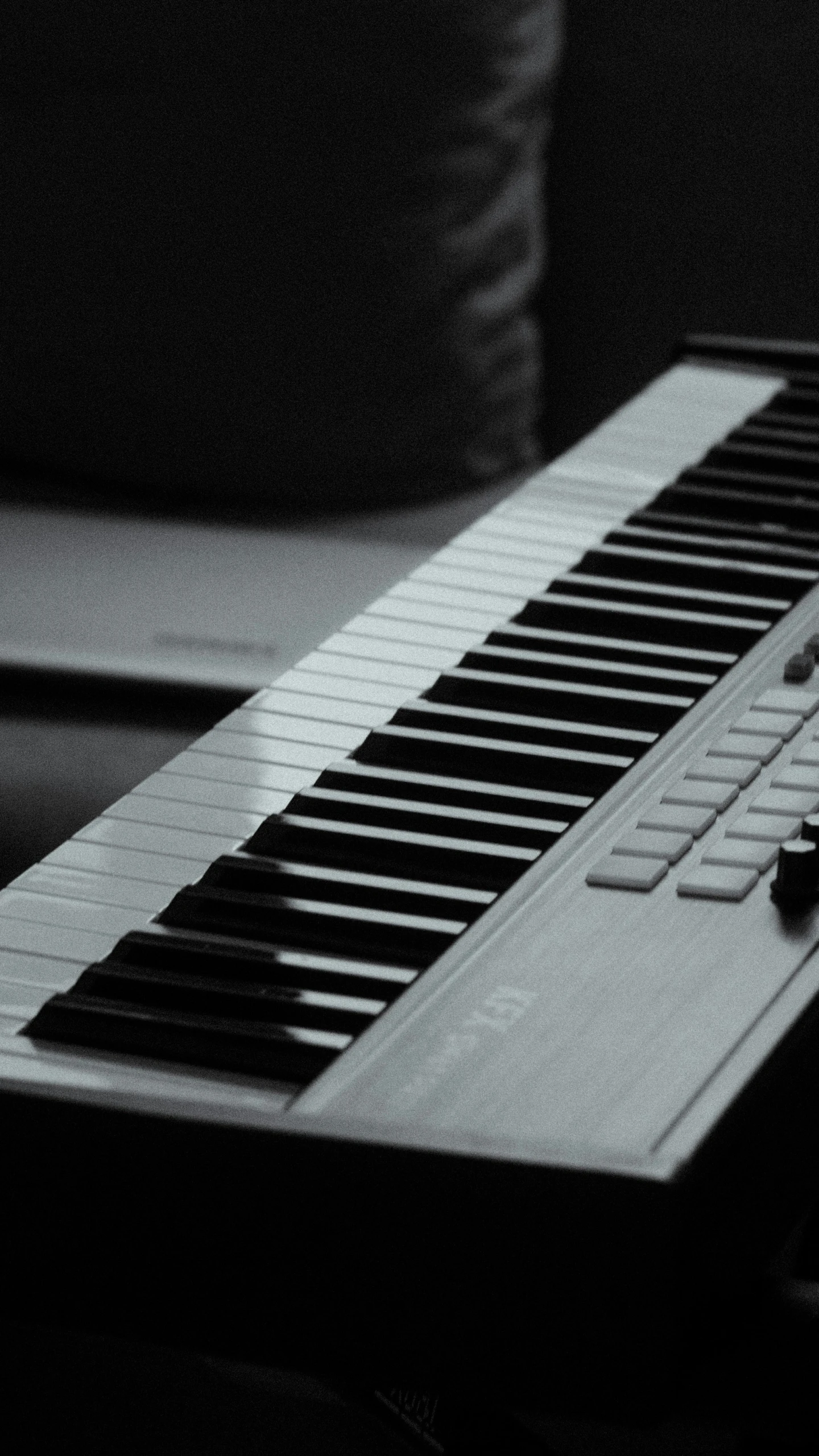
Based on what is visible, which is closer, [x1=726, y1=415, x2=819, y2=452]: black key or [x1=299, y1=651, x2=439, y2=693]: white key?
[x1=299, y1=651, x2=439, y2=693]: white key

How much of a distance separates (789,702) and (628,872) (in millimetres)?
171

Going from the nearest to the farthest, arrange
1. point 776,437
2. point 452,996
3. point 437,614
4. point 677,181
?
point 452,996, point 437,614, point 776,437, point 677,181

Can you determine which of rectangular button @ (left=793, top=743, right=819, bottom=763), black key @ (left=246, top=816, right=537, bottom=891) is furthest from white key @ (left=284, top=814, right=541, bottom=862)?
rectangular button @ (left=793, top=743, right=819, bottom=763)

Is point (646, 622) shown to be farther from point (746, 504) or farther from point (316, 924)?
point (316, 924)

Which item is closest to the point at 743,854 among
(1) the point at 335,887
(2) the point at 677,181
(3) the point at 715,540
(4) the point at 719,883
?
(4) the point at 719,883

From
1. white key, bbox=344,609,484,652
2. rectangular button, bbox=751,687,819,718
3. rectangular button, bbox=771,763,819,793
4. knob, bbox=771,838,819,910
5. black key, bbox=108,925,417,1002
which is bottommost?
white key, bbox=344,609,484,652

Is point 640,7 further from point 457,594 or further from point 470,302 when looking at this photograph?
point 457,594

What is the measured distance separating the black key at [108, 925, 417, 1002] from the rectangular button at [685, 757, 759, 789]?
157mm

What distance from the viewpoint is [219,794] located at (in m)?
0.74

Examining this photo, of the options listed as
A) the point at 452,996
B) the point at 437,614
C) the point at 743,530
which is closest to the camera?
the point at 452,996

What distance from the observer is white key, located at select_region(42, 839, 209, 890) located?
2.25ft

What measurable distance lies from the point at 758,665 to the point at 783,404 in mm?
378

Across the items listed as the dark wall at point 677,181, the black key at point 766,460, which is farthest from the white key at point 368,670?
the dark wall at point 677,181

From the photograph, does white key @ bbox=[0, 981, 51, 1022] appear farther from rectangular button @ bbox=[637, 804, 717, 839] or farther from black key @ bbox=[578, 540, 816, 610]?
black key @ bbox=[578, 540, 816, 610]
